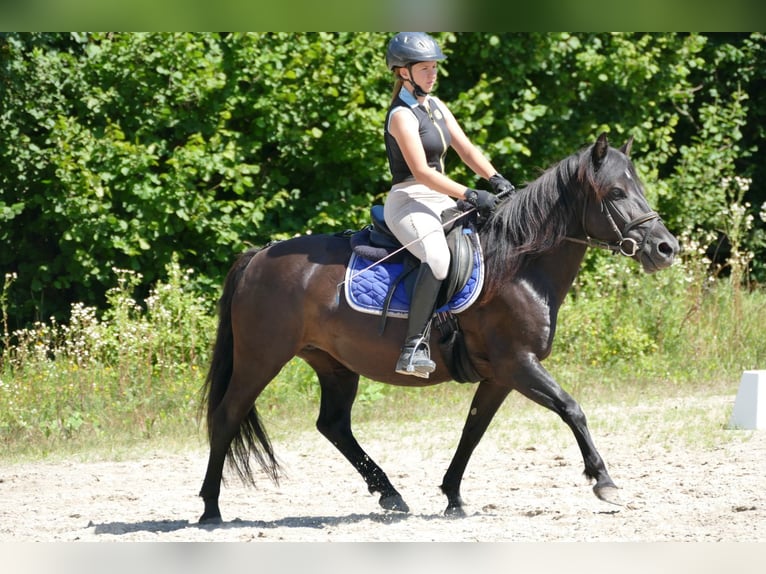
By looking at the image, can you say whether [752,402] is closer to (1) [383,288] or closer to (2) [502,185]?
(2) [502,185]

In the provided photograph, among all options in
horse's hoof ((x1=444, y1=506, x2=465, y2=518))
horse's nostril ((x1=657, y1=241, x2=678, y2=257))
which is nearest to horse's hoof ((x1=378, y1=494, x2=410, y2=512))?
horse's hoof ((x1=444, y1=506, x2=465, y2=518))

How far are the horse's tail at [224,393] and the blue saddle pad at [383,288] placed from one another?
2.73 ft

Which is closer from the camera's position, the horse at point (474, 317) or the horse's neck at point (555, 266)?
the horse at point (474, 317)

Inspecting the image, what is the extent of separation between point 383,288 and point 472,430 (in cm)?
105

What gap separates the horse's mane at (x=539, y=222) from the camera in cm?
583

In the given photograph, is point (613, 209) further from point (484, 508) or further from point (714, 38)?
point (714, 38)

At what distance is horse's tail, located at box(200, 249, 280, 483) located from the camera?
638cm

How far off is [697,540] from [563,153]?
8848 mm

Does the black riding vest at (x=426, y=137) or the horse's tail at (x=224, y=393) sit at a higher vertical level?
Result: the black riding vest at (x=426, y=137)

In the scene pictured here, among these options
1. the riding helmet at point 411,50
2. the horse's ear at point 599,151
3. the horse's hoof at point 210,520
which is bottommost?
the horse's hoof at point 210,520

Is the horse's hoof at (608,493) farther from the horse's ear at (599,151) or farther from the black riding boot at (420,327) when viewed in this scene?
the horse's ear at (599,151)

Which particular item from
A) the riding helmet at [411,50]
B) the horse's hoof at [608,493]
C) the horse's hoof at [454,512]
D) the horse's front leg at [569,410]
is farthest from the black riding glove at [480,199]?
the horse's hoof at [454,512]

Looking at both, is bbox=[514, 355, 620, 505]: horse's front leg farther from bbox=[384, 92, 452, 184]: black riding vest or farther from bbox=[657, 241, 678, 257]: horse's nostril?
bbox=[384, 92, 452, 184]: black riding vest

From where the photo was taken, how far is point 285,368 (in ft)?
34.2
